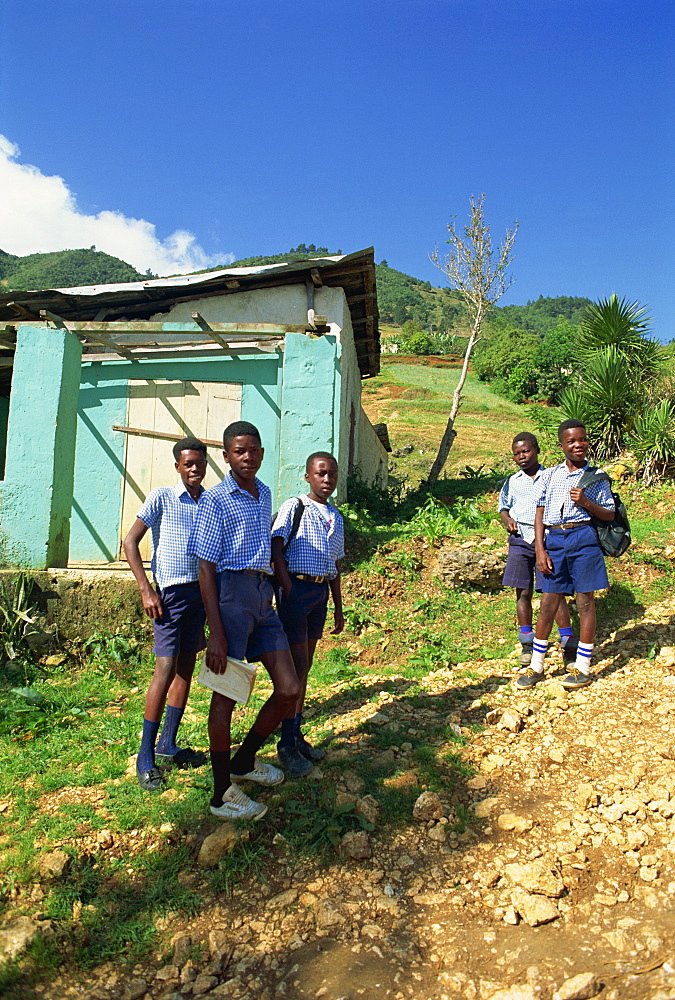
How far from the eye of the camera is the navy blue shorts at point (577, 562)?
4.32 meters

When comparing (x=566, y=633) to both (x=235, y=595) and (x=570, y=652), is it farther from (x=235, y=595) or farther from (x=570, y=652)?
(x=235, y=595)

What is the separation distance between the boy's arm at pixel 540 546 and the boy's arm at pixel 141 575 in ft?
8.14

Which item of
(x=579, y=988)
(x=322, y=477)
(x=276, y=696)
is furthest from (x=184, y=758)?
(x=579, y=988)

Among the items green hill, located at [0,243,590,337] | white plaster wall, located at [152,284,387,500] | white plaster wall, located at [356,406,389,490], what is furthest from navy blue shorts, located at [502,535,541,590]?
green hill, located at [0,243,590,337]

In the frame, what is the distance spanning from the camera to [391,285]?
9694 centimetres

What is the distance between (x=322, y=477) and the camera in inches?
140

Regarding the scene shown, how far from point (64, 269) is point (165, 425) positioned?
66.6 m

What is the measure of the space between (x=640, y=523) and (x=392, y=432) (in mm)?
15370

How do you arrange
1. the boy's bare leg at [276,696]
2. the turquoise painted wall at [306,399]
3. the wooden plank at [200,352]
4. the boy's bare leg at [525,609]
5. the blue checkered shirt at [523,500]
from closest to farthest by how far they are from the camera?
the boy's bare leg at [276,696] < the blue checkered shirt at [523,500] < the boy's bare leg at [525,609] < the turquoise painted wall at [306,399] < the wooden plank at [200,352]

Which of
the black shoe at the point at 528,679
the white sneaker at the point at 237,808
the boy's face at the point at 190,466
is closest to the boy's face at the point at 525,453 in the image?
Answer: the black shoe at the point at 528,679

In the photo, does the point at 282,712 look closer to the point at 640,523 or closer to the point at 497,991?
the point at 497,991

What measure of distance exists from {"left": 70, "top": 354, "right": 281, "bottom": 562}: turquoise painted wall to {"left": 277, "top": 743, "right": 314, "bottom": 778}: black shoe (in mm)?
4709

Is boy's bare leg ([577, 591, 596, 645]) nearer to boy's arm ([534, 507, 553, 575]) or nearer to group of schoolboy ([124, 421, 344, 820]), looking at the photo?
boy's arm ([534, 507, 553, 575])

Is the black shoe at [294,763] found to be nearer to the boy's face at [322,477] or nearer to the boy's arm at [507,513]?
the boy's face at [322,477]
